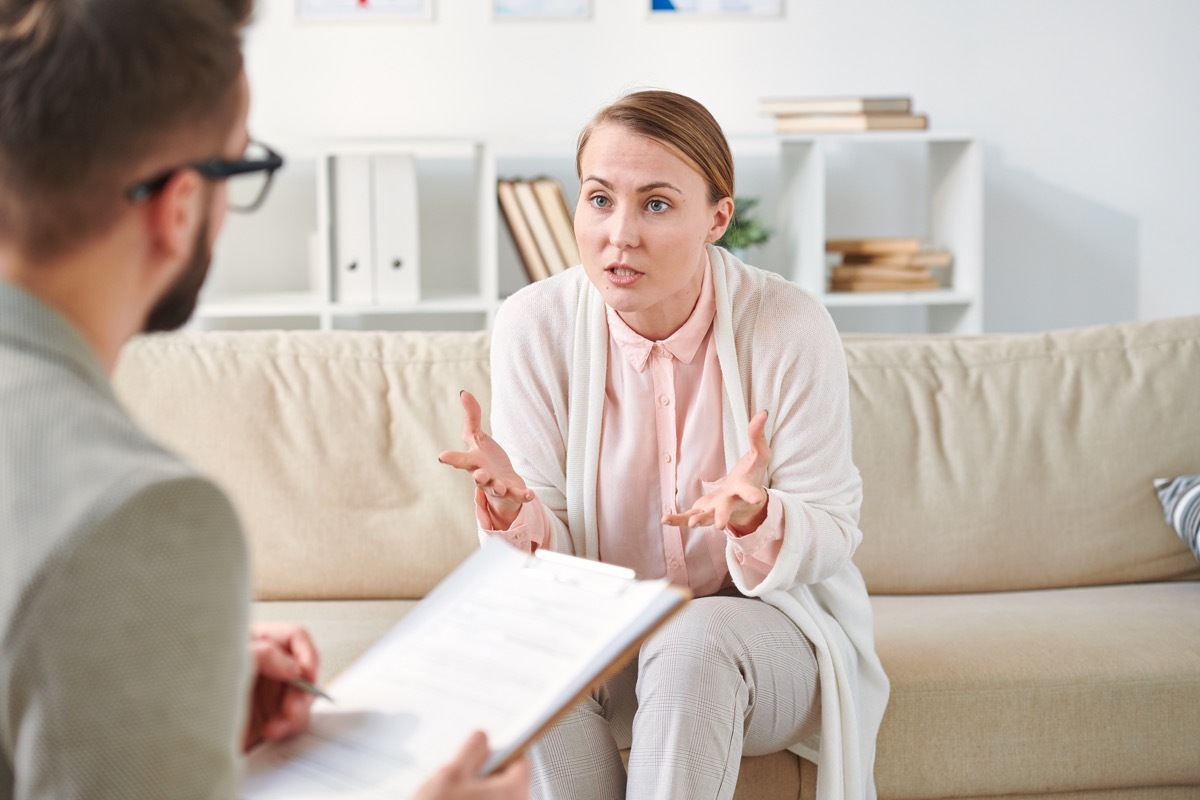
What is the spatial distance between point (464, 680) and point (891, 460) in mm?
1381

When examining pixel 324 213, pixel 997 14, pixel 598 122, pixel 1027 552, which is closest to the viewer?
pixel 598 122

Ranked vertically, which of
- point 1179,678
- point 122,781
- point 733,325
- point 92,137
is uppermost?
point 92,137

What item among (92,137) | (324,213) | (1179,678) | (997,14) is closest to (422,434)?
(324,213)

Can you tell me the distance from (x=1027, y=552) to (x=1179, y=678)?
0.41m

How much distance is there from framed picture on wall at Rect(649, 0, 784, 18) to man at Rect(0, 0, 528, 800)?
2.66 metres

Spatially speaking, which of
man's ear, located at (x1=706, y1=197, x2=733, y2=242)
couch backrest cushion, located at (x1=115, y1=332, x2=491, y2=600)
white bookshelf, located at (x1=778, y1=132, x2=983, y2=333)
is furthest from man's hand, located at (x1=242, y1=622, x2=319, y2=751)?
white bookshelf, located at (x1=778, y1=132, x2=983, y2=333)

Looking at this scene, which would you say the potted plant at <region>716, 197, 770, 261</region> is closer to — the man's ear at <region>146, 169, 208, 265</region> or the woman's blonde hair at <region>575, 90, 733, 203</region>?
the woman's blonde hair at <region>575, 90, 733, 203</region>

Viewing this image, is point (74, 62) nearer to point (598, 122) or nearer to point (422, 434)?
point (598, 122)

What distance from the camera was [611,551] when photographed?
1.70 m

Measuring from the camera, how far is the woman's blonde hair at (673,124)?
1.63m

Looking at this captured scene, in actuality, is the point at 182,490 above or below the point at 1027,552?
above

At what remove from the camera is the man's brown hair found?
658 millimetres

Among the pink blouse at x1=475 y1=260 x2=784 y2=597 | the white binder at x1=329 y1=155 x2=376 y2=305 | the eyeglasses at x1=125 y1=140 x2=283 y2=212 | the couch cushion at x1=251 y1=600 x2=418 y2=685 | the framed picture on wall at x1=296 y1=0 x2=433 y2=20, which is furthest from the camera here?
the framed picture on wall at x1=296 y1=0 x2=433 y2=20

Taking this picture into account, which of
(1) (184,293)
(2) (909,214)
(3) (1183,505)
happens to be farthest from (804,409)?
(2) (909,214)
